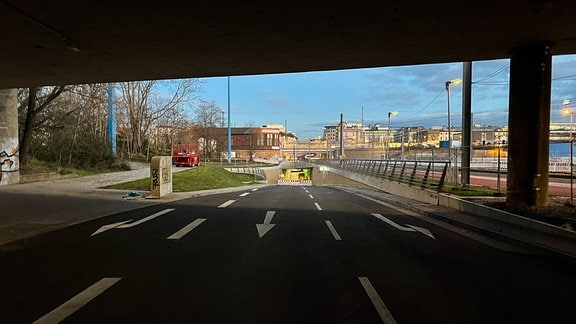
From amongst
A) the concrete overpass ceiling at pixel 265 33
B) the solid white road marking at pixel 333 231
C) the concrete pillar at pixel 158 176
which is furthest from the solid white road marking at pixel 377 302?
the concrete pillar at pixel 158 176

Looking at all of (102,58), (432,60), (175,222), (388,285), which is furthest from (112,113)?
(388,285)

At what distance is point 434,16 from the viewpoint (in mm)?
9625

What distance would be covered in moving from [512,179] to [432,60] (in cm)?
460

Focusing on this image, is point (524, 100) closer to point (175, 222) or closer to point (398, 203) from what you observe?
point (398, 203)

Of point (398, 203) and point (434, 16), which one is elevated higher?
point (434, 16)

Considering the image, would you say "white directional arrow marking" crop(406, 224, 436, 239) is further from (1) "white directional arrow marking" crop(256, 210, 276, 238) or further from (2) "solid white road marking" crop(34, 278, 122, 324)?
(2) "solid white road marking" crop(34, 278, 122, 324)

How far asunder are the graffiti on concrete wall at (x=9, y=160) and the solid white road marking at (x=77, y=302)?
2056cm

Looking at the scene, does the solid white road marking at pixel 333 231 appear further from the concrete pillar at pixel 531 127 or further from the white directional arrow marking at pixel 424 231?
the concrete pillar at pixel 531 127

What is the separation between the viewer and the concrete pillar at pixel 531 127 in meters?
12.8

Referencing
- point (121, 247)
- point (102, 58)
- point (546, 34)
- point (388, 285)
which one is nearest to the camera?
point (388, 285)

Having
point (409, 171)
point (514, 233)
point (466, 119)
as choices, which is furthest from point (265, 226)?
point (409, 171)

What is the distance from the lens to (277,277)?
657cm

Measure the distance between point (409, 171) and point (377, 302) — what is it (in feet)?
71.0

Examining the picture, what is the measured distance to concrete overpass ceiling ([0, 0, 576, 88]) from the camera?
9031 mm
